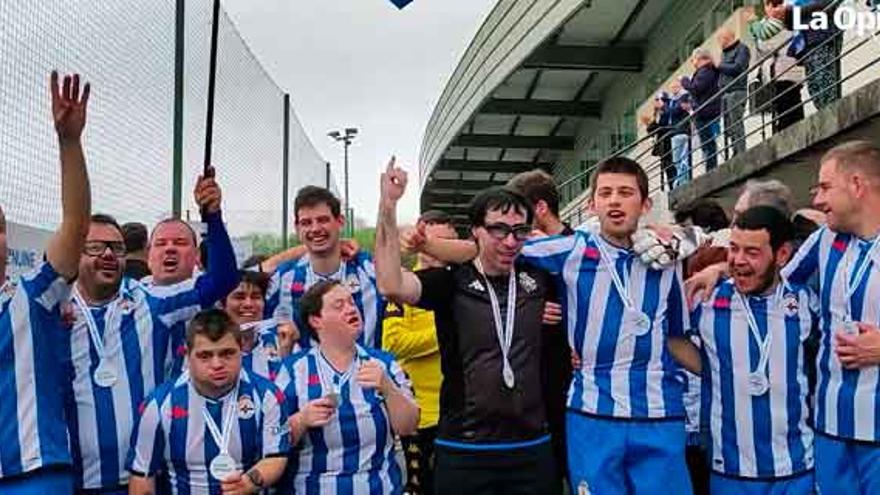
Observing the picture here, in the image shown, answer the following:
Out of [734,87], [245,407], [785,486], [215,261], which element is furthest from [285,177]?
[785,486]

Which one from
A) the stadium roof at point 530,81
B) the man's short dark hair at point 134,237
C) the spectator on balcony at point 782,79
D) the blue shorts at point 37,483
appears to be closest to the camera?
the blue shorts at point 37,483

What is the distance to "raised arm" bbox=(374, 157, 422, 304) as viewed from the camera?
3840 millimetres

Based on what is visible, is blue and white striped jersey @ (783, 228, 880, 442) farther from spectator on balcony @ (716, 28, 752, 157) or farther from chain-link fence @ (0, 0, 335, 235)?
spectator on balcony @ (716, 28, 752, 157)

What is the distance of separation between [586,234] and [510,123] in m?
25.0

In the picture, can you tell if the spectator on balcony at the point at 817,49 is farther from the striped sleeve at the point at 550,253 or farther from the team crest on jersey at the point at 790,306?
the striped sleeve at the point at 550,253

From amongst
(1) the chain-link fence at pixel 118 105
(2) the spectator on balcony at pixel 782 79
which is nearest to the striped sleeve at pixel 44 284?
(1) the chain-link fence at pixel 118 105

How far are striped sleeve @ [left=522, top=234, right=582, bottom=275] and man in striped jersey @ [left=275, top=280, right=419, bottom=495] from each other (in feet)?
2.34

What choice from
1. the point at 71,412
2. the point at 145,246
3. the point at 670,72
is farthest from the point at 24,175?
the point at 670,72

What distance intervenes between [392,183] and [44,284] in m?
1.27

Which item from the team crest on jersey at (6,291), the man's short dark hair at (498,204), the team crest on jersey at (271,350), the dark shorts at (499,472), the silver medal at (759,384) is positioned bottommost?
the dark shorts at (499,472)

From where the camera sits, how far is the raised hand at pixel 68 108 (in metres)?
3.14

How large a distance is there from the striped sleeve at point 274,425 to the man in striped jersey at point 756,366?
160cm

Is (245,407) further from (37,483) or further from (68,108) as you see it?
(68,108)

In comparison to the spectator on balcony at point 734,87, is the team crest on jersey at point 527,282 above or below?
below
